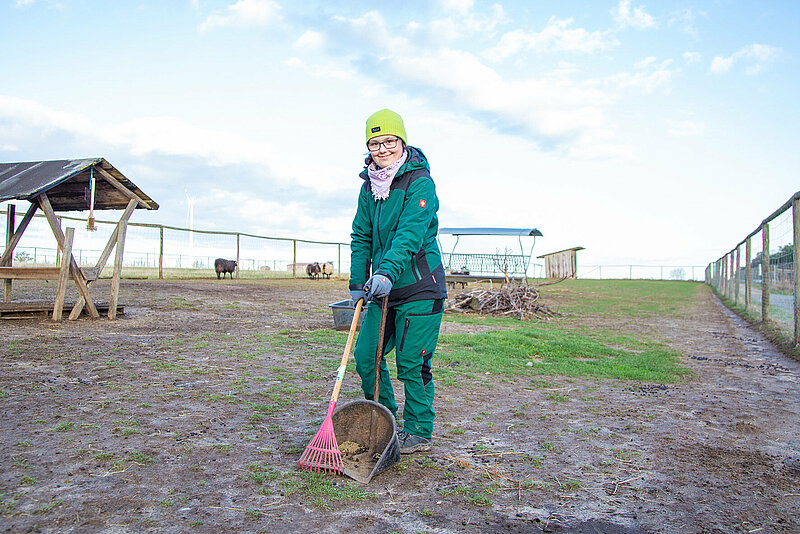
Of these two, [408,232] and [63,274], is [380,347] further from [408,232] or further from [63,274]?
[63,274]

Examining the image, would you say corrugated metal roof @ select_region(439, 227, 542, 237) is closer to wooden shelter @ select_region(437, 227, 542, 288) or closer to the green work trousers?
wooden shelter @ select_region(437, 227, 542, 288)

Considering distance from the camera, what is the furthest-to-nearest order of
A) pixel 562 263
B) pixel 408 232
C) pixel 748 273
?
pixel 562 263 → pixel 748 273 → pixel 408 232

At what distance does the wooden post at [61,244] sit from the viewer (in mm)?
8578

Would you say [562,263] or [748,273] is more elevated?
[562,263]

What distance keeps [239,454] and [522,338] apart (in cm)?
663

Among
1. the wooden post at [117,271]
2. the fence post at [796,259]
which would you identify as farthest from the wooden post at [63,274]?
the fence post at [796,259]

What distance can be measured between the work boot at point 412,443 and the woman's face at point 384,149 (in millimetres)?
1748

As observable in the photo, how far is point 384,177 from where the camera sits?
3533 millimetres

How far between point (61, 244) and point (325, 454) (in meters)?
7.66

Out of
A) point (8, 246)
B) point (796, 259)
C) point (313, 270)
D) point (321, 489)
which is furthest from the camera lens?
point (313, 270)

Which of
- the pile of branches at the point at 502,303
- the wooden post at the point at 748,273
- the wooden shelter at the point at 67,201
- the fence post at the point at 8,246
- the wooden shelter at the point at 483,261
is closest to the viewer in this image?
the wooden shelter at the point at 67,201

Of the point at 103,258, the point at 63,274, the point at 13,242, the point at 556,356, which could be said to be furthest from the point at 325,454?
the point at 13,242

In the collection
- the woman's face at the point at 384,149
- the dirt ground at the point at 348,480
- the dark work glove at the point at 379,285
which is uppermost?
the woman's face at the point at 384,149

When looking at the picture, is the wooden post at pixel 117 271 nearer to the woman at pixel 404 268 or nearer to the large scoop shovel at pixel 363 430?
the woman at pixel 404 268
